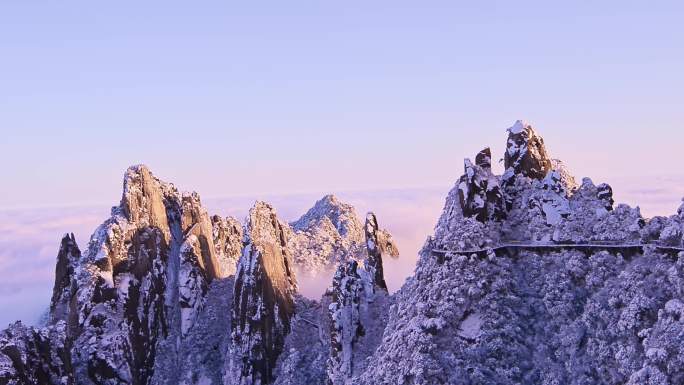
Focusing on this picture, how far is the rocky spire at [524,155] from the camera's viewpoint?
84.2 metres

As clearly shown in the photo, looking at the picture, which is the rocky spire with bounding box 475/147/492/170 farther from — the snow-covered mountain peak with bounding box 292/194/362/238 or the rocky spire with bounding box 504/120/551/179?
the snow-covered mountain peak with bounding box 292/194/362/238

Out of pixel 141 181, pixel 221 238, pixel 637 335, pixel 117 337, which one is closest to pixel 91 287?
pixel 117 337

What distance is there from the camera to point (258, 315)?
325ft

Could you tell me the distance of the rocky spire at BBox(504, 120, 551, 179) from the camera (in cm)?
8419

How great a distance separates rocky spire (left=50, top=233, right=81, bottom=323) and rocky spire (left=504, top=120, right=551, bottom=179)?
64.6 m

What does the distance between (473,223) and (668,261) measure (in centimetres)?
1945

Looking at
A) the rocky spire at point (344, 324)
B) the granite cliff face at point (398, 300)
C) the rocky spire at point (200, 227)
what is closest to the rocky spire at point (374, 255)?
the granite cliff face at point (398, 300)

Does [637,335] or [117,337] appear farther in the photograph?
[117,337]

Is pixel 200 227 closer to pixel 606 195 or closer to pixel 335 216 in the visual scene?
pixel 606 195

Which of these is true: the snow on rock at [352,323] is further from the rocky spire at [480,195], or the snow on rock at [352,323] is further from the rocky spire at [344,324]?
the rocky spire at [480,195]

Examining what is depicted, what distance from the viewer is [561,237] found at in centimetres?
7388

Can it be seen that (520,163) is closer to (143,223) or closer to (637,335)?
(637,335)

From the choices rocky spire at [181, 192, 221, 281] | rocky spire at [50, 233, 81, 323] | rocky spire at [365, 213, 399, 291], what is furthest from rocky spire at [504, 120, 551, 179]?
rocky spire at [50, 233, 81, 323]

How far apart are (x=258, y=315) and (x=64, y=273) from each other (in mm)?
32131
